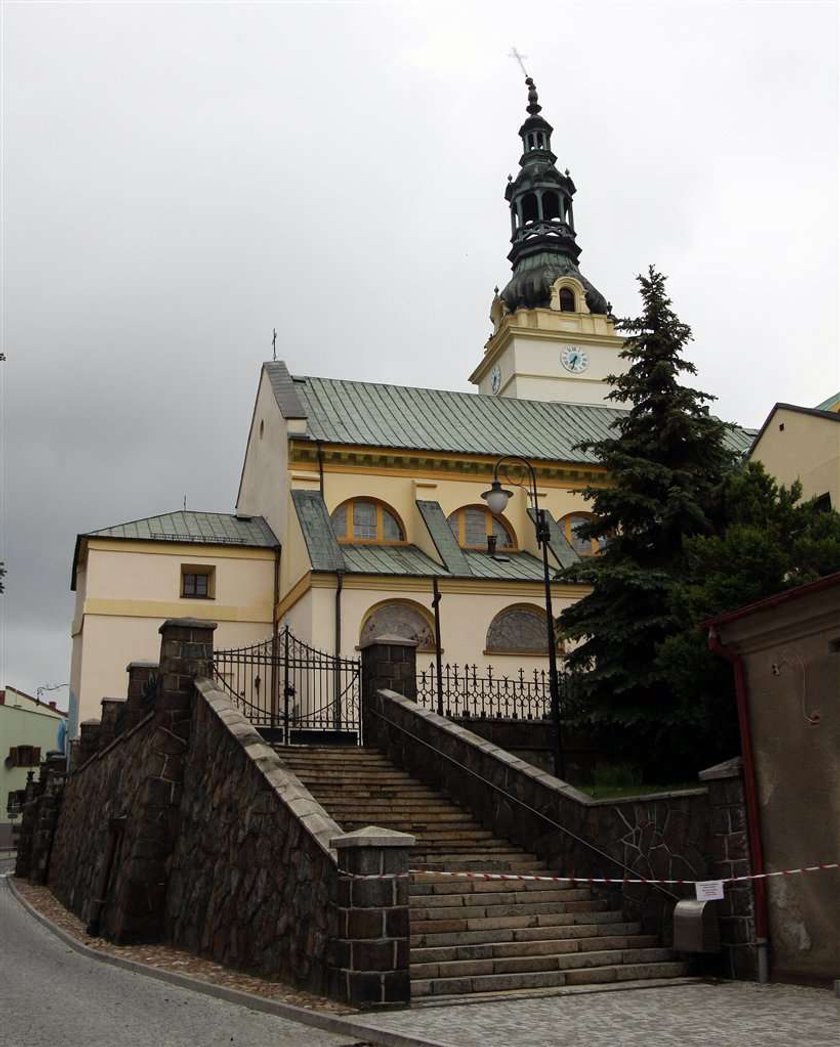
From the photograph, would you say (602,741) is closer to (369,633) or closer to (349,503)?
(369,633)

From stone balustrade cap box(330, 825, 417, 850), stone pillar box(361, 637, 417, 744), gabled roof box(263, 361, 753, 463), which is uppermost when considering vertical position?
gabled roof box(263, 361, 753, 463)

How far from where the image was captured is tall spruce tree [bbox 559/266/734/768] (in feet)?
53.7

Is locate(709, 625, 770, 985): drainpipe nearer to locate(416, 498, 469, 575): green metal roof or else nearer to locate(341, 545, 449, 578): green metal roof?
locate(341, 545, 449, 578): green metal roof

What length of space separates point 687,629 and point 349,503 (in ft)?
64.8

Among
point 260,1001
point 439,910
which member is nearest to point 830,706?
point 439,910

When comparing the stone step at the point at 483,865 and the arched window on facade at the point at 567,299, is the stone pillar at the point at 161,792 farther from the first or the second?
the arched window on facade at the point at 567,299

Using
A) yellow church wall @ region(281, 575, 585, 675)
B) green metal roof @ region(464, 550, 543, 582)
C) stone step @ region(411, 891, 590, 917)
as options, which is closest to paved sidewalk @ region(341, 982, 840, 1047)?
stone step @ region(411, 891, 590, 917)

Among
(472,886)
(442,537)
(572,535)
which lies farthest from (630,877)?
(572,535)

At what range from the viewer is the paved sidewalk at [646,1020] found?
7.65 m

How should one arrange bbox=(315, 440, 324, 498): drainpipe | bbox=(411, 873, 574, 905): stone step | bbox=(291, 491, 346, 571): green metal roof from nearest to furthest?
bbox=(411, 873, 574, 905): stone step → bbox=(291, 491, 346, 571): green metal roof → bbox=(315, 440, 324, 498): drainpipe

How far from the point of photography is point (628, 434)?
18.0m

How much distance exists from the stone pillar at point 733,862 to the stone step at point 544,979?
631 mm

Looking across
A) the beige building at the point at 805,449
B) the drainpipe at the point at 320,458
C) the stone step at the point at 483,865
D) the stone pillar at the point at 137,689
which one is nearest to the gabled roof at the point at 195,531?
the drainpipe at the point at 320,458

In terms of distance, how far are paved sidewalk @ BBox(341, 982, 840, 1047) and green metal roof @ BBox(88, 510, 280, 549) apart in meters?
23.9
